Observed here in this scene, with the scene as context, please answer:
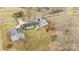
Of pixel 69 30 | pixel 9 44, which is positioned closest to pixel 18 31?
pixel 9 44

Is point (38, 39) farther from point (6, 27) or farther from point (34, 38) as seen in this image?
point (6, 27)

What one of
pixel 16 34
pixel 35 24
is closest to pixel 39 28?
pixel 35 24

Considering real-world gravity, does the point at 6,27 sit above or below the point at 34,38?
above

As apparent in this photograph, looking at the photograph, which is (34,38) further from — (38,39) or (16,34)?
(16,34)

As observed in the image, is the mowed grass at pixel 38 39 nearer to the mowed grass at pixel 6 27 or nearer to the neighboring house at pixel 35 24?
the neighboring house at pixel 35 24

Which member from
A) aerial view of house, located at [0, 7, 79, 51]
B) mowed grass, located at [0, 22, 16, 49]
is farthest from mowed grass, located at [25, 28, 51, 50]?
mowed grass, located at [0, 22, 16, 49]

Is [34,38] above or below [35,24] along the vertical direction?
below

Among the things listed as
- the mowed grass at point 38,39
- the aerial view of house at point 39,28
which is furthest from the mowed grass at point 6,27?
the mowed grass at point 38,39

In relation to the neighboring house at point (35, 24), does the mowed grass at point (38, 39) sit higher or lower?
lower
